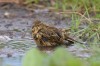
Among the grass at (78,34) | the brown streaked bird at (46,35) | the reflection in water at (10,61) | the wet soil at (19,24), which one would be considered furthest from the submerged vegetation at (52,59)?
the brown streaked bird at (46,35)

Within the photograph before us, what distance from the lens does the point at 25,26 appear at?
7125mm

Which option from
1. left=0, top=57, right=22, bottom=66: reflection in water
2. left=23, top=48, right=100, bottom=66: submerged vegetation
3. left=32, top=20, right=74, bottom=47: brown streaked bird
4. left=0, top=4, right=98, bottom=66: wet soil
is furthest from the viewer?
left=0, top=4, right=98, bottom=66: wet soil

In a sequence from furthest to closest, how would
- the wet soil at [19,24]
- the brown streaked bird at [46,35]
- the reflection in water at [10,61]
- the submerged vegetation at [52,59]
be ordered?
the wet soil at [19,24], the brown streaked bird at [46,35], the reflection in water at [10,61], the submerged vegetation at [52,59]

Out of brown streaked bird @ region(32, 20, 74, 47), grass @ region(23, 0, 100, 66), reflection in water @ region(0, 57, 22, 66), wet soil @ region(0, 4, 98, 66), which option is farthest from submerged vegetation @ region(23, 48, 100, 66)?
brown streaked bird @ region(32, 20, 74, 47)

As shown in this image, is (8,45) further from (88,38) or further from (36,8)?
(36,8)

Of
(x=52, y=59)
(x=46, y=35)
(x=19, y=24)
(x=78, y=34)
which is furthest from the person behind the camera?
(x=19, y=24)

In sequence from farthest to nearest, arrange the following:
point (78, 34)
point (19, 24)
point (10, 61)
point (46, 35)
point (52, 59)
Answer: point (19, 24)
point (78, 34)
point (46, 35)
point (10, 61)
point (52, 59)

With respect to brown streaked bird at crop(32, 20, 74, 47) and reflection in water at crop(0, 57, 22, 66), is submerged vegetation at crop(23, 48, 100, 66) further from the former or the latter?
brown streaked bird at crop(32, 20, 74, 47)

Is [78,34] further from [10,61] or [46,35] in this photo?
[10,61]

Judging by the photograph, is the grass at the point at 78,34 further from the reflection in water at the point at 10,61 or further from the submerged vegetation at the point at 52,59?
the reflection in water at the point at 10,61

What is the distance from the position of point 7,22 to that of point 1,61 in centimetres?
296

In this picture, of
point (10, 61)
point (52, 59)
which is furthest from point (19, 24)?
point (52, 59)

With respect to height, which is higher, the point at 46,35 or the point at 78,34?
the point at 46,35

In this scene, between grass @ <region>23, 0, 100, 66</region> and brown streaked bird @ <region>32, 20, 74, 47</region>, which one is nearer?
grass @ <region>23, 0, 100, 66</region>
